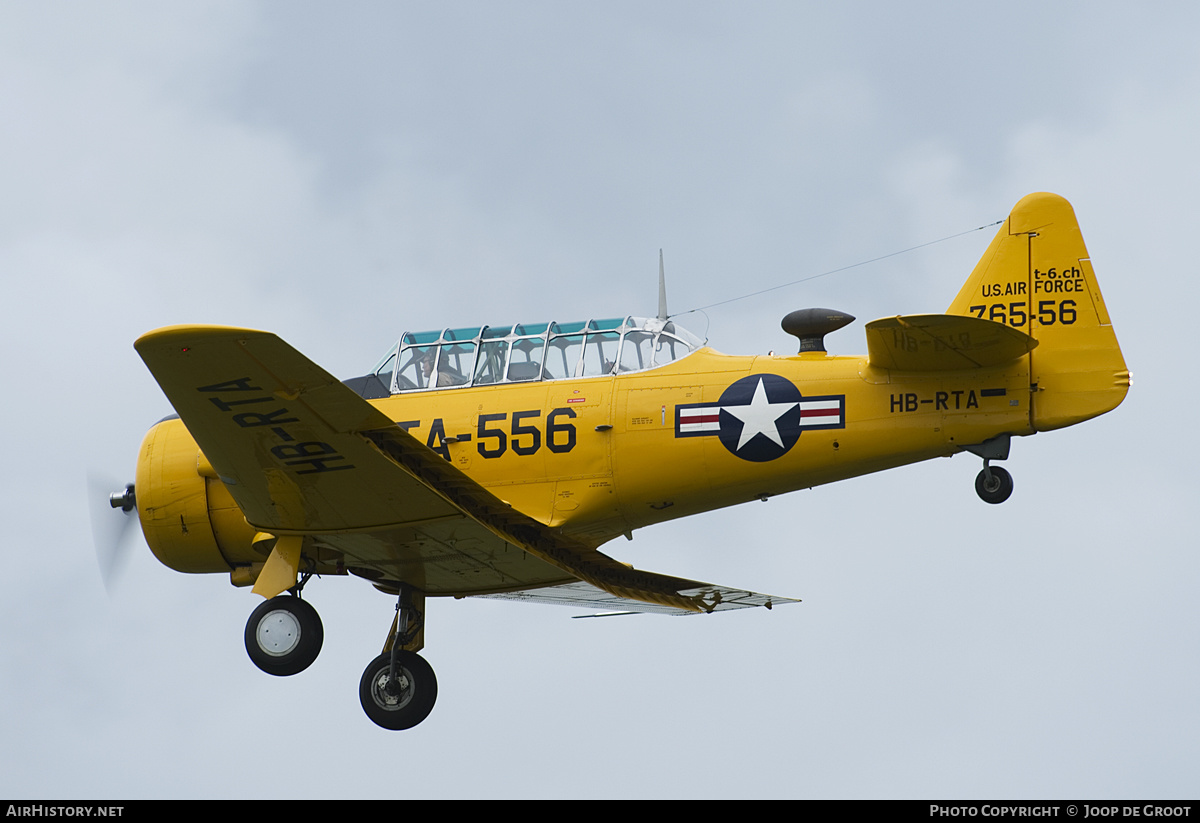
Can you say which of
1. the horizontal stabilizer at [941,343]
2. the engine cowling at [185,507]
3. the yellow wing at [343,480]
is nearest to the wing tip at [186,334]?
the yellow wing at [343,480]

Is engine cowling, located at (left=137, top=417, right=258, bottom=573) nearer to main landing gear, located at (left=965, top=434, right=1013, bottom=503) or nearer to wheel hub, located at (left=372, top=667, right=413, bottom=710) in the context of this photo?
wheel hub, located at (left=372, top=667, right=413, bottom=710)

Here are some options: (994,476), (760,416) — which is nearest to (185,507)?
(760,416)

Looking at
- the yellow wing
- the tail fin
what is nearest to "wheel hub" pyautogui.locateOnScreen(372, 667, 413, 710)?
the yellow wing

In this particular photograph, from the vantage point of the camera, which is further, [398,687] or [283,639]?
[398,687]

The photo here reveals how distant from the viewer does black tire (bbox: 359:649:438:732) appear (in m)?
15.8

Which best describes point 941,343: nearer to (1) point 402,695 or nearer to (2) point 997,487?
(2) point 997,487

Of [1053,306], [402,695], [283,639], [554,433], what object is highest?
[1053,306]

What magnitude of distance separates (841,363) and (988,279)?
1.51 metres

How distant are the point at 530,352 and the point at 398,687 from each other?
3524 mm

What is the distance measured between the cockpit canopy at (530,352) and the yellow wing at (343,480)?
147 cm

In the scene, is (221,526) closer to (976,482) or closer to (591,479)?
(591,479)

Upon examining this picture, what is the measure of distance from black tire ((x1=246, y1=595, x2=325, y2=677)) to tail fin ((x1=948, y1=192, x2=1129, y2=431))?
6.37 m

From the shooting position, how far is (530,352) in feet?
49.2

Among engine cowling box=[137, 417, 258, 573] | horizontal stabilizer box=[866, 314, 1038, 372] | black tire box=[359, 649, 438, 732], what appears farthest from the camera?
black tire box=[359, 649, 438, 732]
